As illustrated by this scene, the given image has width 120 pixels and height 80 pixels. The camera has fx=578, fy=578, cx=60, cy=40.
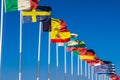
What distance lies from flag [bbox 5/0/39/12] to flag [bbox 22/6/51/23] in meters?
5.13

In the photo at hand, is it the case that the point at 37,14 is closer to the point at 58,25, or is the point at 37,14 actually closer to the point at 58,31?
the point at 58,25

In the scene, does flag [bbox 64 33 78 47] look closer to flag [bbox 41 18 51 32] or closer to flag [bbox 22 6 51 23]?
flag [bbox 41 18 51 32]

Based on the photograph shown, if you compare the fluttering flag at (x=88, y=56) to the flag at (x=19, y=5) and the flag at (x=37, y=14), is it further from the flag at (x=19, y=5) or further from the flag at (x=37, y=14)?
the flag at (x=19, y=5)

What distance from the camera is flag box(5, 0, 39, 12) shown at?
4012 centimetres

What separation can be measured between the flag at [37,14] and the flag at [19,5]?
16.8 ft

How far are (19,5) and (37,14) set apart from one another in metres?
6.84

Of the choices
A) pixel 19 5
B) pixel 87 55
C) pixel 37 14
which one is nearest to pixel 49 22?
pixel 37 14

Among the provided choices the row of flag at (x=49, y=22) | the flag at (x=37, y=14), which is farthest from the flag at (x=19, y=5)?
the flag at (x=37, y=14)

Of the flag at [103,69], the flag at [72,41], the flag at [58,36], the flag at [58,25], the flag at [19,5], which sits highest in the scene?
the flag at [19,5]

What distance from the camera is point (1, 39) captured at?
39750mm

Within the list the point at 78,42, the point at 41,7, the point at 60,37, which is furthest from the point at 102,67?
the point at 41,7

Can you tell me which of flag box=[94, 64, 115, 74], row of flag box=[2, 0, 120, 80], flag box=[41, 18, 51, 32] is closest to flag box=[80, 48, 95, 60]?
row of flag box=[2, 0, 120, 80]

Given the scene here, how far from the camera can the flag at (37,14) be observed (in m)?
47.1

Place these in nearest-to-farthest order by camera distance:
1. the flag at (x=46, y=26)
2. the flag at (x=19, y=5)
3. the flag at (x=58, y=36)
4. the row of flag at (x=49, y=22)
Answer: the flag at (x=19, y=5), the row of flag at (x=49, y=22), the flag at (x=46, y=26), the flag at (x=58, y=36)
